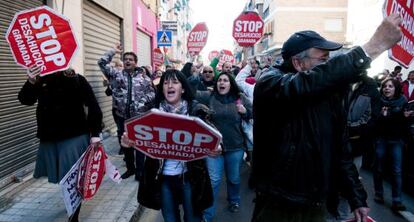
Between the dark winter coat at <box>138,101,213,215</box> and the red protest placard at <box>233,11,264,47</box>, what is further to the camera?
the red protest placard at <box>233,11,264,47</box>

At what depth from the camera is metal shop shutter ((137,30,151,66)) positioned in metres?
16.1

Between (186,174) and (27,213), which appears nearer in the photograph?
(186,174)

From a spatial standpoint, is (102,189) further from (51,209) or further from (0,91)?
(0,91)

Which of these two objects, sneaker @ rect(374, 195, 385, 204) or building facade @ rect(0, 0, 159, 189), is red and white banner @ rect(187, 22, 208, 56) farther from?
sneaker @ rect(374, 195, 385, 204)

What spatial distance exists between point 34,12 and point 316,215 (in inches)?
122

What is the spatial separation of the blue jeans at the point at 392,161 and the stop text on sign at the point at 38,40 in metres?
4.44

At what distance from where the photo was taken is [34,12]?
3.75m

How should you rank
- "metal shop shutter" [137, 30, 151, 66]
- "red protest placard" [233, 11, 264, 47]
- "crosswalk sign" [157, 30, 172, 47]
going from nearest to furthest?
1. "red protest placard" [233, 11, 264, 47]
2. "crosswalk sign" [157, 30, 172, 47]
3. "metal shop shutter" [137, 30, 151, 66]

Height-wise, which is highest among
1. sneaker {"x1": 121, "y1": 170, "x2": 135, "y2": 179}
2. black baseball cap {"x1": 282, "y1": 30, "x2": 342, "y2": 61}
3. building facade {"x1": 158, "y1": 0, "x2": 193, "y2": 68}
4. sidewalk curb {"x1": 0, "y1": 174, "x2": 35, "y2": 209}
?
building facade {"x1": 158, "y1": 0, "x2": 193, "y2": 68}

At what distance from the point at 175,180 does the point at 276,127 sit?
4.53ft

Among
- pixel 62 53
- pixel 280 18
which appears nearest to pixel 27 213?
pixel 62 53

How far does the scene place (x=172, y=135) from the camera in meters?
2.71

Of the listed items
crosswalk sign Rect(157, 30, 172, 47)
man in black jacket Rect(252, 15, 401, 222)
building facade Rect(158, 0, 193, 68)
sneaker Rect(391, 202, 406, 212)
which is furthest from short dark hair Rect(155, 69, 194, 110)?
building facade Rect(158, 0, 193, 68)

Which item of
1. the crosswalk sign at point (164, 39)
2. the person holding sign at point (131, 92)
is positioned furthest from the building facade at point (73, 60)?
the crosswalk sign at point (164, 39)
